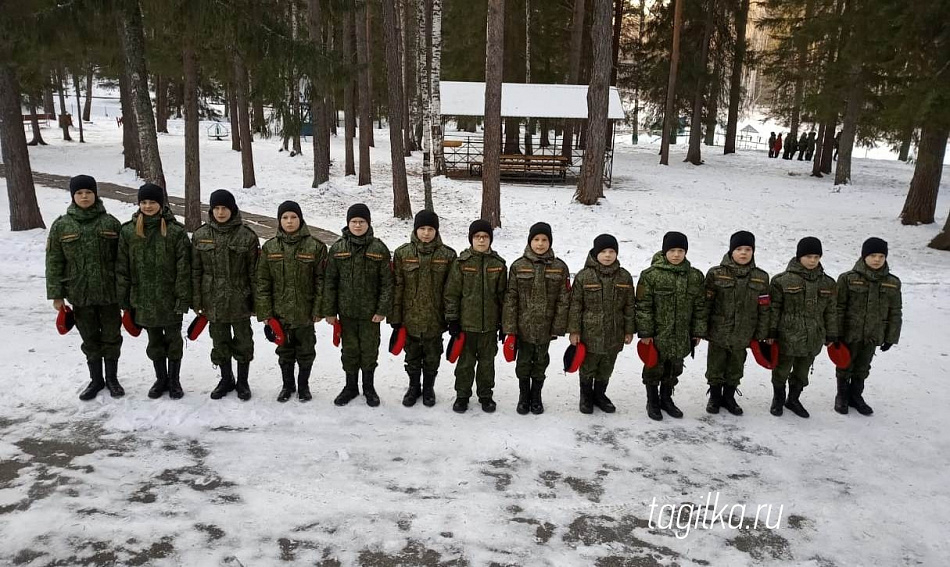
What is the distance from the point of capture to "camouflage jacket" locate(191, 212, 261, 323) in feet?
17.6

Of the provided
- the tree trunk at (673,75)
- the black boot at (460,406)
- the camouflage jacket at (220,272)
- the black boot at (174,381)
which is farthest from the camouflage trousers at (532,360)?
the tree trunk at (673,75)

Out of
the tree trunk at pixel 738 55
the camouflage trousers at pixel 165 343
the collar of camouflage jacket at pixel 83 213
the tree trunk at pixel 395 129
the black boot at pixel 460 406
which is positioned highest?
the tree trunk at pixel 738 55

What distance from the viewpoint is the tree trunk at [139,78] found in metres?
8.53

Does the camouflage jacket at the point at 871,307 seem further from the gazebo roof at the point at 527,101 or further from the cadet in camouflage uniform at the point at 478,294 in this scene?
the gazebo roof at the point at 527,101

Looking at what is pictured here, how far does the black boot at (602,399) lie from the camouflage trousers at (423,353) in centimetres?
153

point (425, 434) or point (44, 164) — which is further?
point (44, 164)

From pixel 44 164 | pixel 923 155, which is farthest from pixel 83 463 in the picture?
pixel 44 164

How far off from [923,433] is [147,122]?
34.8ft

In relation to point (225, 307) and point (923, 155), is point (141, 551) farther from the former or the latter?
point (923, 155)

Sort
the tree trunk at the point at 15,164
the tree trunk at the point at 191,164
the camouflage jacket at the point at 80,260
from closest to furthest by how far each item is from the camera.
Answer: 1. the camouflage jacket at the point at 80,260
2. the tree trunk at the point at 15,164
3. the tree trunk at the point at 191,164

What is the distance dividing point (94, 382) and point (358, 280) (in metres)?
2.63

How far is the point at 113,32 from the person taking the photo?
29.4 feet

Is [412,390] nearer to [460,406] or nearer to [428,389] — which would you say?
[428,389]

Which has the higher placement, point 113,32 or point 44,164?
point 113,32
